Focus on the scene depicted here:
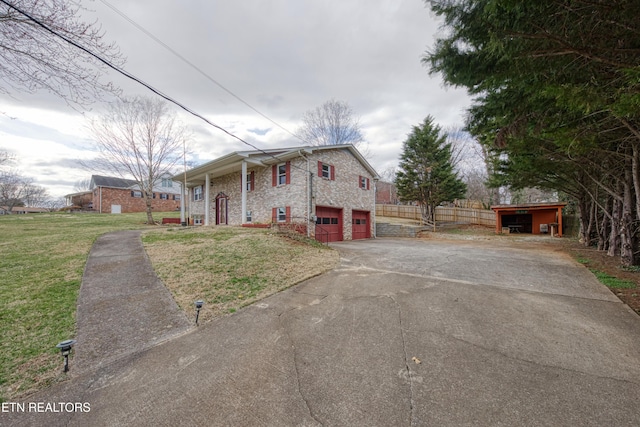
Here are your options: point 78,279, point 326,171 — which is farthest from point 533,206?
point 78,279

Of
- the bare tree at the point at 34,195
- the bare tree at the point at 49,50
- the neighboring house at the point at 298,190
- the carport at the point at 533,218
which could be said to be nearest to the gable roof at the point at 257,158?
the neighboring house at the point at 298,190

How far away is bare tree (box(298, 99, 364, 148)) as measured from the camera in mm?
25281

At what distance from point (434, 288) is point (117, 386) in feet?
17.5

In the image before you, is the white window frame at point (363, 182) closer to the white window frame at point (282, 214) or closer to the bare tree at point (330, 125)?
the white window frame at point (282, 214)

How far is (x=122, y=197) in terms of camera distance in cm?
3111

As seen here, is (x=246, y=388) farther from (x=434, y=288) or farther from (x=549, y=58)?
(x=549, y=58)

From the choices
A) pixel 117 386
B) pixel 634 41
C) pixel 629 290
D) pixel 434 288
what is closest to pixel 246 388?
pixel 117 386

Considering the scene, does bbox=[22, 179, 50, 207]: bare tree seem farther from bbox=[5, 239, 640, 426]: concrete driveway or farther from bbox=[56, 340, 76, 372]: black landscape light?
bbox=[5, 239, 640, 426]: concrete driveway

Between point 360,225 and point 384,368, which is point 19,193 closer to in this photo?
point 360,225

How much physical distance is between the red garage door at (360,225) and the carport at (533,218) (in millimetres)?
10482

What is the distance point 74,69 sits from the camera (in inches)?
172

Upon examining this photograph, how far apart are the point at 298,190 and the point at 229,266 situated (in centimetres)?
685

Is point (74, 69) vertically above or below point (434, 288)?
above

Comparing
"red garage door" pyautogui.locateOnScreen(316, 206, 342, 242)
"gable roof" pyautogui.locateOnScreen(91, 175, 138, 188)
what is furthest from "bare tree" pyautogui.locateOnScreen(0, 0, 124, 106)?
"gable roof" pyautogui.locateOnScreen(91, 175, 138, 188)
